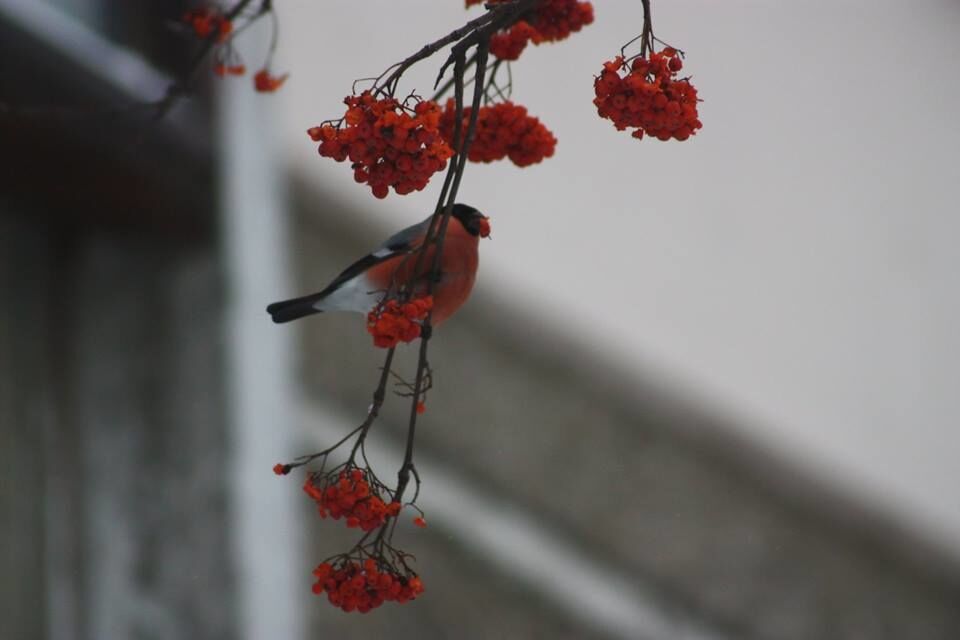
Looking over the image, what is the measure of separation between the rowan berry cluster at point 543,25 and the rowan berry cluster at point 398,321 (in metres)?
0.23

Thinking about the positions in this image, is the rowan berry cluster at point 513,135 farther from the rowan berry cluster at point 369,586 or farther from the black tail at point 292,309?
the rowan berry cluster at point 369,586

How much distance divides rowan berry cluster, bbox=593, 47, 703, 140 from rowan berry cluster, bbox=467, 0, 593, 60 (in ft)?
0.37

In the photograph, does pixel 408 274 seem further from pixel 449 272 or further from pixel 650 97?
pixel 650 97

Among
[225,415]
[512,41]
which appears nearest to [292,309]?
[512,41]

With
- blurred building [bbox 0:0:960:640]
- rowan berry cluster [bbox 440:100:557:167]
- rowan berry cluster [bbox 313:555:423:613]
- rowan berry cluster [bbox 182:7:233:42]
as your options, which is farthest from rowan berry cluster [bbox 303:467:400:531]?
blurred building [bbox 0:0:960:640]

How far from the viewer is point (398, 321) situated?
0.60 metres

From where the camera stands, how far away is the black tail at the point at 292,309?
2.68 feet

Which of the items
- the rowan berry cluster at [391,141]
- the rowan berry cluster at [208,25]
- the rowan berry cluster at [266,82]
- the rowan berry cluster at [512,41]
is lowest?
the rowan berry cluster at [391,141]

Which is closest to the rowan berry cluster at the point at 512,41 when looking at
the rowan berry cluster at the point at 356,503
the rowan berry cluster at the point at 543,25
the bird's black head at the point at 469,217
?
the rowan berry cluster at the point at 543,25

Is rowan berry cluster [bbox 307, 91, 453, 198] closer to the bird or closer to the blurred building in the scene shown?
the bird

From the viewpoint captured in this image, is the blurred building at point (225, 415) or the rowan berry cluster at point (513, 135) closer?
the rowan berry cluster at point (513, 135)

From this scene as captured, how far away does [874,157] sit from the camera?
2.98 meters

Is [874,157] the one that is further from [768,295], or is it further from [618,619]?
[618,619]

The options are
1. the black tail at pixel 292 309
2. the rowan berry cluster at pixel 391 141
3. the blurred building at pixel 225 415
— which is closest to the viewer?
the rowan berry cluster at pixel 391 141
